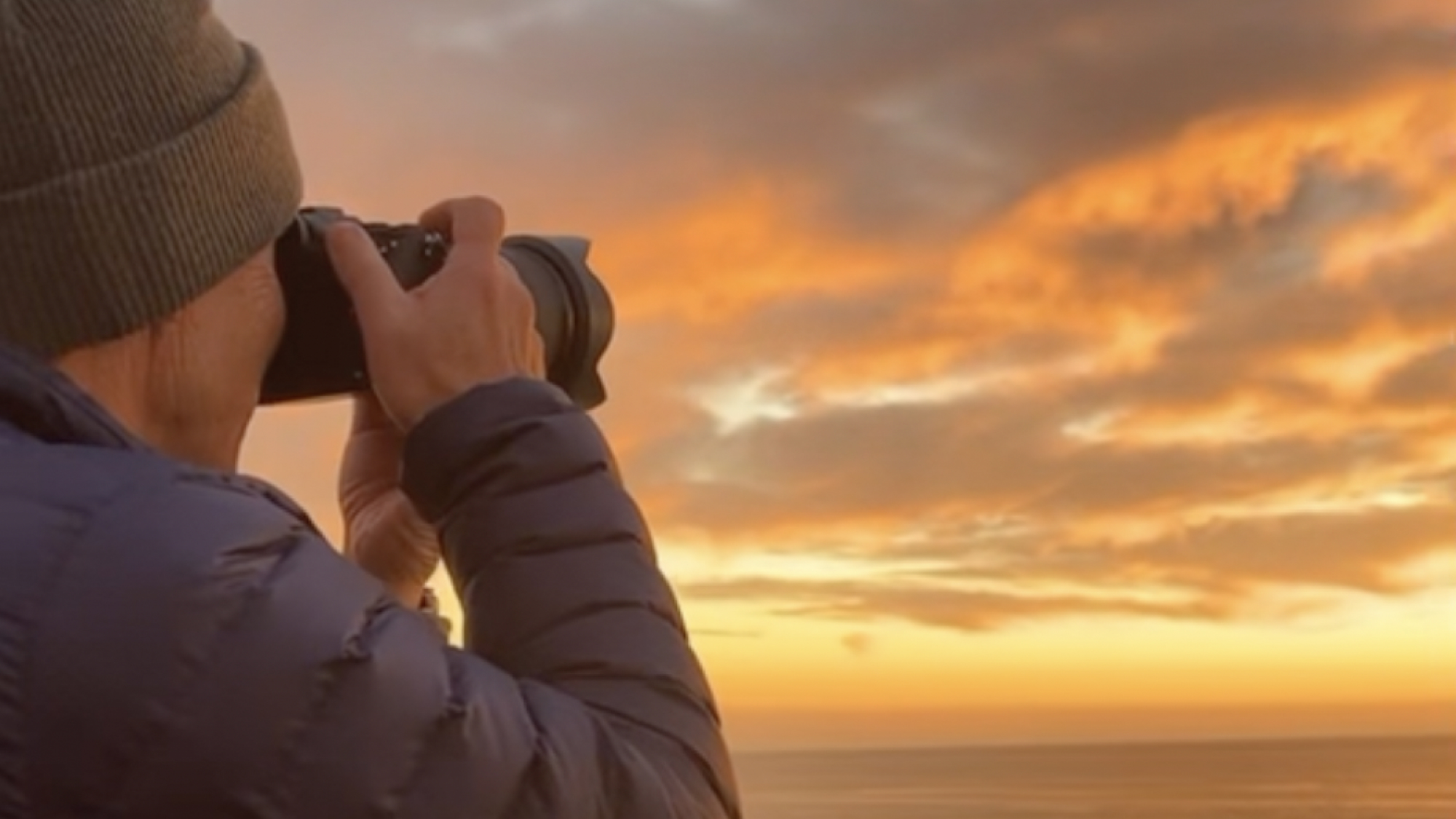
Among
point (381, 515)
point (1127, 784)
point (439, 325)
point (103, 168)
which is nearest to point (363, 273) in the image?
point (439, 325)

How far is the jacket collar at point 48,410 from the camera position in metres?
1.12

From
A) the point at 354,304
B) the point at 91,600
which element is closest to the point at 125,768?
the point at 91,600

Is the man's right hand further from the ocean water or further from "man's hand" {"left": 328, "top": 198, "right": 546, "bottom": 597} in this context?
the ocean water

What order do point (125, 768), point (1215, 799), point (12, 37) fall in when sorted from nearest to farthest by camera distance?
point (125, 768)
point (12, 37)
point (1215, 799)

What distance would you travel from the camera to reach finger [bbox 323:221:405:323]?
1.27 metres

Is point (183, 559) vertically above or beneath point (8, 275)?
beneath

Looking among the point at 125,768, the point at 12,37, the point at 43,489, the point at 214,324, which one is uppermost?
the point at 12,37

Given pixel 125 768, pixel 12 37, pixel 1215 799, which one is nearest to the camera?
pixel 125 768

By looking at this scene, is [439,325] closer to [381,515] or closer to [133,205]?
[133,205]

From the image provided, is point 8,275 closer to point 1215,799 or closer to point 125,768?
point 125,768

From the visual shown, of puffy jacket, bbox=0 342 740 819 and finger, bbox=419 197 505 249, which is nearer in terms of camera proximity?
puffy jacket, bbox=0 342 740 819

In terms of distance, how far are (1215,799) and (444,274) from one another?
2372 inches

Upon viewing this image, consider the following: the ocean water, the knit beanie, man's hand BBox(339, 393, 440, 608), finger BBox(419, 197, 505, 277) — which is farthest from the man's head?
the ocean water

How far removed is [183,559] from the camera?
3.37 feet
